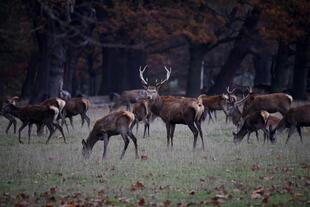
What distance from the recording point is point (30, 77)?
3794 centimetres

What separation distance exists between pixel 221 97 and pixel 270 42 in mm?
11854

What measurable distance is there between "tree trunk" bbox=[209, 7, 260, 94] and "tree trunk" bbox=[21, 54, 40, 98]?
9470 mm

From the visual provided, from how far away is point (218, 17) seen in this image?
32.2 meters

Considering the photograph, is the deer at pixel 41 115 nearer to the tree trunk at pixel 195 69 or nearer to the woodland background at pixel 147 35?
the woodland background at pixel 147 35

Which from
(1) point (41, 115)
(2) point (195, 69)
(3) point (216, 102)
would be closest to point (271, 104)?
(3) point (216, 102)

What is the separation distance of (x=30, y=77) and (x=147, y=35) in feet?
25.6

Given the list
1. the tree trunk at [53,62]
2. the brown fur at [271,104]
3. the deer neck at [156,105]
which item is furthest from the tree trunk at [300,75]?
the deer neck at [156,105]

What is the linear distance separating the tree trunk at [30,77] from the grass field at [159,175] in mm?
20574

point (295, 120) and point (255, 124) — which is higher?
point (295, 120)

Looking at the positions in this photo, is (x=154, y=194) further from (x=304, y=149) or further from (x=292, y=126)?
(x=292, y=126)

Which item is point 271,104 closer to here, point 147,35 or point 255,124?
point 255,124

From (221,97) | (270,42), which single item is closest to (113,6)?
(270,42)

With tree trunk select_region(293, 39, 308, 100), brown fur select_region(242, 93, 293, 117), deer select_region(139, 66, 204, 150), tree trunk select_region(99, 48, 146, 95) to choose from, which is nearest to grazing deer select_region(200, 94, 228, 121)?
brown fur select_region(242, 93, 293, 117)

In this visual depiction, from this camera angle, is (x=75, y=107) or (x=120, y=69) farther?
(x=120, y=69)
